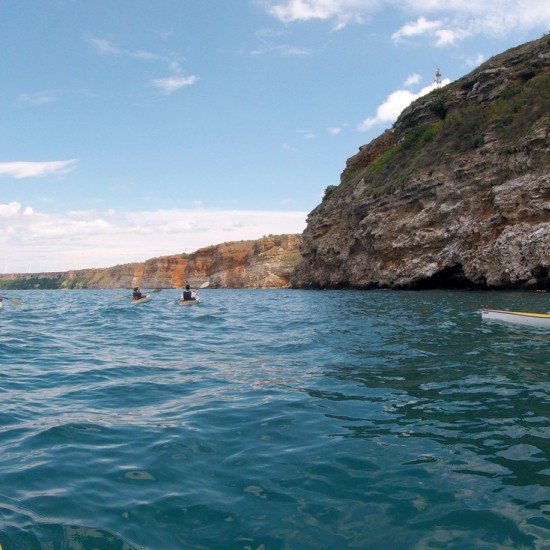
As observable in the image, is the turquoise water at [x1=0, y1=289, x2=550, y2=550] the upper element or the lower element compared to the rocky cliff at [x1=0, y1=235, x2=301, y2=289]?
lower

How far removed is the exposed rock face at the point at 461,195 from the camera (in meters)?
30.2

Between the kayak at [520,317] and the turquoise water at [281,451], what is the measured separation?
12.7 ft

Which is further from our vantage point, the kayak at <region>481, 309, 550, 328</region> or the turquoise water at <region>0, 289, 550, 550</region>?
the kayak at <region>481, 309, 550, 328</region>

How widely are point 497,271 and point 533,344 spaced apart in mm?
22098

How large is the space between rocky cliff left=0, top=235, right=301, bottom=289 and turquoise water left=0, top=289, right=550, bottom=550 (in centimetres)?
7704

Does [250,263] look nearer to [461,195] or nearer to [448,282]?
[448,282]

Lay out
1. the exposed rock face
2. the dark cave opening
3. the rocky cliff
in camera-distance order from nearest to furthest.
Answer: the exposed rock face, the dark cave opening, the rocky cliff

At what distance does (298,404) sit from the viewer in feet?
21.8

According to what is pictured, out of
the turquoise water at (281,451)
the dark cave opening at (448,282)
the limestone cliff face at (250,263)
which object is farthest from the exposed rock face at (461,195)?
the limestone cliff face at (250,263)

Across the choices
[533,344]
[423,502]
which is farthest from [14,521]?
[533,344]

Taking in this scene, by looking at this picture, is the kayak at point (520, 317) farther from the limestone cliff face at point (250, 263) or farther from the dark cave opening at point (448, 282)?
the limestone cliff face at point (250, 263)

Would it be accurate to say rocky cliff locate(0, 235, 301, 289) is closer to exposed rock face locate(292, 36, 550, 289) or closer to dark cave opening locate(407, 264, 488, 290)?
exposed rock face locate(292, 36, 550, 289)

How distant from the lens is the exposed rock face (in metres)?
30.2

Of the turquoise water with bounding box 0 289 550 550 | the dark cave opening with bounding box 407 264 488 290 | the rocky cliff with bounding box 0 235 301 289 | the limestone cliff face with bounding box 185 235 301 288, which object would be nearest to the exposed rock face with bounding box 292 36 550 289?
the dark cave opening with bounding box 407 264 488 290
